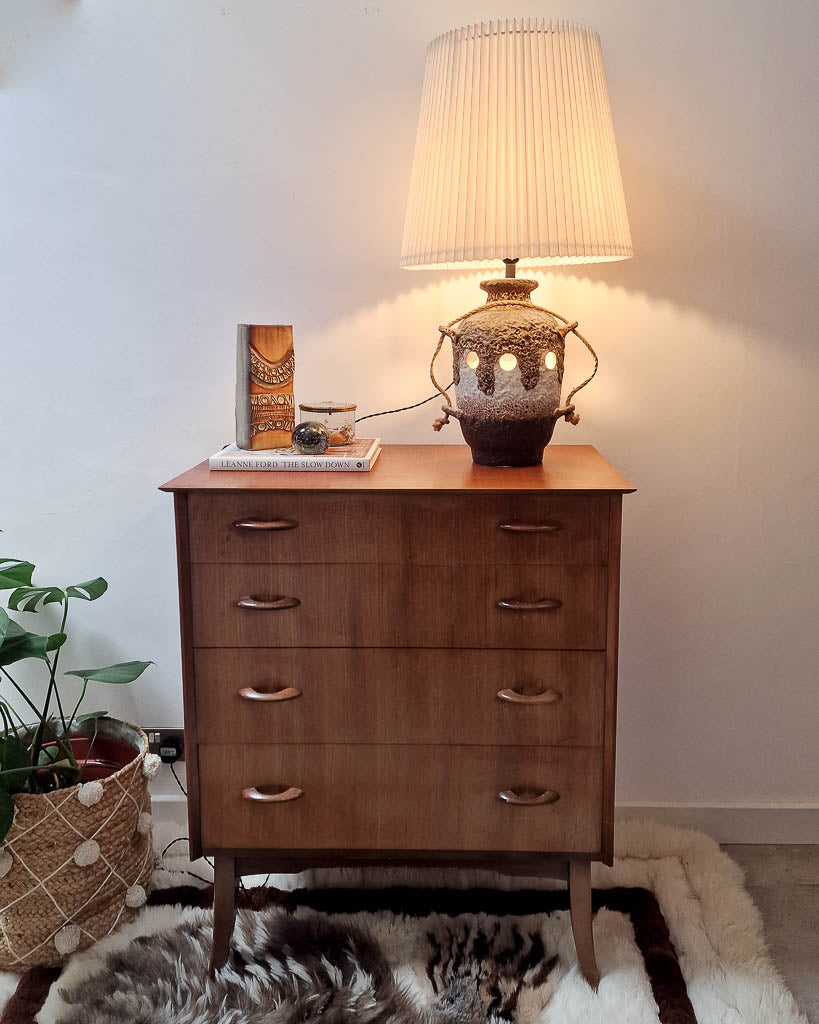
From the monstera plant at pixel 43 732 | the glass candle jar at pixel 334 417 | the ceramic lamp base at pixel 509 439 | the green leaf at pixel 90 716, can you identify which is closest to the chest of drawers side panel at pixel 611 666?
the ceramic lamp base at pixel 509 439

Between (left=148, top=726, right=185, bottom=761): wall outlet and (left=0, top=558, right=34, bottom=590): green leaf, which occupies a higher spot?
(left=0, top=558, right=34, bottom=590): green leaf

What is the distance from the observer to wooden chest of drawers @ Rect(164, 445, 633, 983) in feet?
4.32

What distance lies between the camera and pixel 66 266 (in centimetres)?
174

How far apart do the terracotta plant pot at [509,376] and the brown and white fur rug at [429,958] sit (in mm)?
814

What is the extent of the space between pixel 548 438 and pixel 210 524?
0.56m

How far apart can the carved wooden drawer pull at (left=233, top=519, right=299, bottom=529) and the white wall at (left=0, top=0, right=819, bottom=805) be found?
1.68 feet

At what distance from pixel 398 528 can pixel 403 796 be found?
1.40 ft

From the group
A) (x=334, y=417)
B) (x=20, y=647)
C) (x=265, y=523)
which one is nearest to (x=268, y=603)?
(x=265, y=523)

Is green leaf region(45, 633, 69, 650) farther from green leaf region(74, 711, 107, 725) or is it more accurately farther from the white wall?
the white wall

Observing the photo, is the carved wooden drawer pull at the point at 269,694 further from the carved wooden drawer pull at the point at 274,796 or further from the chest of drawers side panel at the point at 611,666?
the chest of drawers side panel at the point at 611,666

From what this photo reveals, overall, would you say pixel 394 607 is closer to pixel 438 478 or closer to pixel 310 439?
pixel 438 478

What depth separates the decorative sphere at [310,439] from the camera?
146 centimetres

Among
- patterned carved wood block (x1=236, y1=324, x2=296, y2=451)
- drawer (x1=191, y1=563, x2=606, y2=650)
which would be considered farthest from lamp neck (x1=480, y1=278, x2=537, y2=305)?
drawer (x1=191, y1=563, x2=606, y2=650)

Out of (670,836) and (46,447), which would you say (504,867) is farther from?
(46,447)
